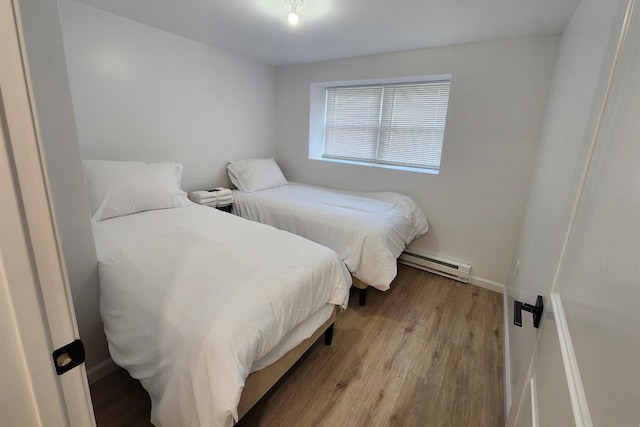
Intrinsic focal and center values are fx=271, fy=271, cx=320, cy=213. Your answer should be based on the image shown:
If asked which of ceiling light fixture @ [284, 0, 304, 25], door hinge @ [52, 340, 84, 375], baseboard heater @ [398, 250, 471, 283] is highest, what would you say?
ceiling light fixture @ [284, 0, 304, 25]

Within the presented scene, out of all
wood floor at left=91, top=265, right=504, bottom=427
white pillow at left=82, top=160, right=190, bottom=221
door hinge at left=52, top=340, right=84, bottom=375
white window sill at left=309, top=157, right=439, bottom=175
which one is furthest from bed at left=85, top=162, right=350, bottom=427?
white window sill at left=309, top=157, right=439, bottom=175

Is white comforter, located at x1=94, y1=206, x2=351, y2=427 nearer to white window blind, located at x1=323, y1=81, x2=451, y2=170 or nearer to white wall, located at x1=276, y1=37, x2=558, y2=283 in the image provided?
white wall, located at x1=276, y1=37, x2=558, y2=283

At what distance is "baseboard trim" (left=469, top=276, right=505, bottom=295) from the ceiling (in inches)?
84.1

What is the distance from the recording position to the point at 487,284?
2664 millimetres

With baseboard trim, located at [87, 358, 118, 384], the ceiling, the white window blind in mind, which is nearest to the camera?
baseboard trim, located at [87, 358, 118, 384]

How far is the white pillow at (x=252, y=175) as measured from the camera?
320 centimetres

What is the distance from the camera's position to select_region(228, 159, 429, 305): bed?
2.17 m

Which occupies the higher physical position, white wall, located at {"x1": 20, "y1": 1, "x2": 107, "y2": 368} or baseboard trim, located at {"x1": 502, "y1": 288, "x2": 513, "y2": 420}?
white wall, located at {"x1": 20, "y1": 1, "x2": 107, "y2": 368}

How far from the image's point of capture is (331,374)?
5.42 ft

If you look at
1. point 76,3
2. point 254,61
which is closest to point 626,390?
point 76,3

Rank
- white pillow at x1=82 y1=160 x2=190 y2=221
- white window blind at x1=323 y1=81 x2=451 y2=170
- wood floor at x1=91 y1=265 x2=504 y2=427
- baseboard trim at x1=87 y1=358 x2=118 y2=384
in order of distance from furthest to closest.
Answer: white window blind at x1=323 y1=81 x2=451 y2=170
white pillow at x1=82 y1=160 x2=190 y2=221
baseboard trim at x1=87 y1=358 x2=118 y2=384
wood floor at x1=91 y1=265 x2=504 y2=427

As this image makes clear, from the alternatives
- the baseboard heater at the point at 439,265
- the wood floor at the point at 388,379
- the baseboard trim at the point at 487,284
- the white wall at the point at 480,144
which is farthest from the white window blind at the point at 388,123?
the wood floor at the point at 388,379

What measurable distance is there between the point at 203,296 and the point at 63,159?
3.04 ft

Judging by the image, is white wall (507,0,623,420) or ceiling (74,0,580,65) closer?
white wall (507,0,623,420)
